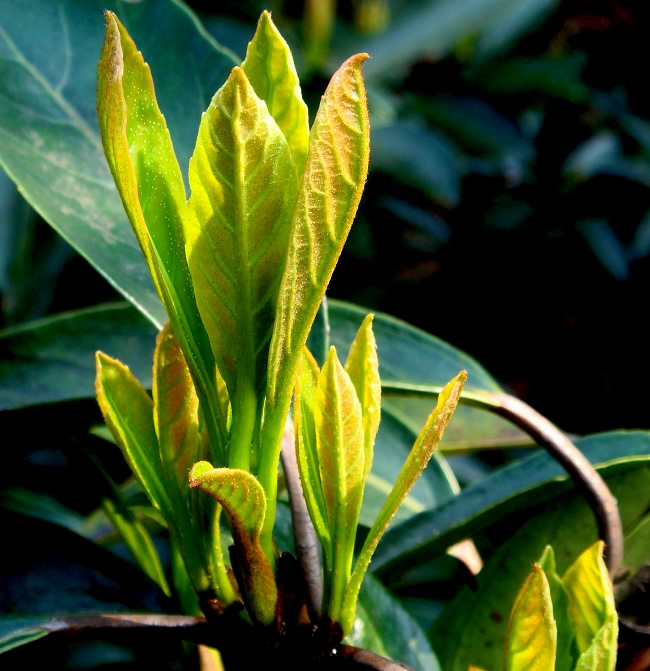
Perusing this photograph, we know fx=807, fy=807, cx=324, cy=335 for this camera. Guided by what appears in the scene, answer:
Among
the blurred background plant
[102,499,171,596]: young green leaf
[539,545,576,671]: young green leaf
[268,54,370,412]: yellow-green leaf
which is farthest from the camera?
the blurred background plant

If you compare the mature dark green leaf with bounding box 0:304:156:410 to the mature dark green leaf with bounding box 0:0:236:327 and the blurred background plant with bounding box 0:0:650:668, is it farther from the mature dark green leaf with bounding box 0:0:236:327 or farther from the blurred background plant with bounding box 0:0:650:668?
the blurred background plant with bounding box 0:0:650:668

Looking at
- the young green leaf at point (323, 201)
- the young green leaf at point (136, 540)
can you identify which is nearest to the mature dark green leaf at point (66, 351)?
the young green leaf at point (136, 540)

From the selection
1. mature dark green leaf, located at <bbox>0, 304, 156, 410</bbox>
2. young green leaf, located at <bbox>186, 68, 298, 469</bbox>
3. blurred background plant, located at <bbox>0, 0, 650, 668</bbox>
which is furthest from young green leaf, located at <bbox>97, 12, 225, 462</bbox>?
blurred background plant, located at <bbox>0, 0, 650, 668</bbox>

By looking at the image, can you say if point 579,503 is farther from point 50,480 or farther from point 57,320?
point 50,480

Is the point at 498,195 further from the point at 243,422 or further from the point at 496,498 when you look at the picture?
the point at 243,422

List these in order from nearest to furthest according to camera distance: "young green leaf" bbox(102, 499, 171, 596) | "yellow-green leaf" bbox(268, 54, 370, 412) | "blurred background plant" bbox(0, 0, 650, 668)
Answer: "yellow-green leaf" bbox(268, 54, 370, 412)
"young green leaf" bbox(102, 499, 171, 596)
"blurred background plant" bbox(0, 0, 650, 668)

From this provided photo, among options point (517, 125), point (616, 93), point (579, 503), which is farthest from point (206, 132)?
point (616, 93)

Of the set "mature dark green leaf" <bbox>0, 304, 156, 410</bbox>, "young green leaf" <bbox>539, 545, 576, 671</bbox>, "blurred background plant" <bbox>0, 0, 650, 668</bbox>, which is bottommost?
"young green leaf" <bbox>539, 545, 576, 671</bbox>
